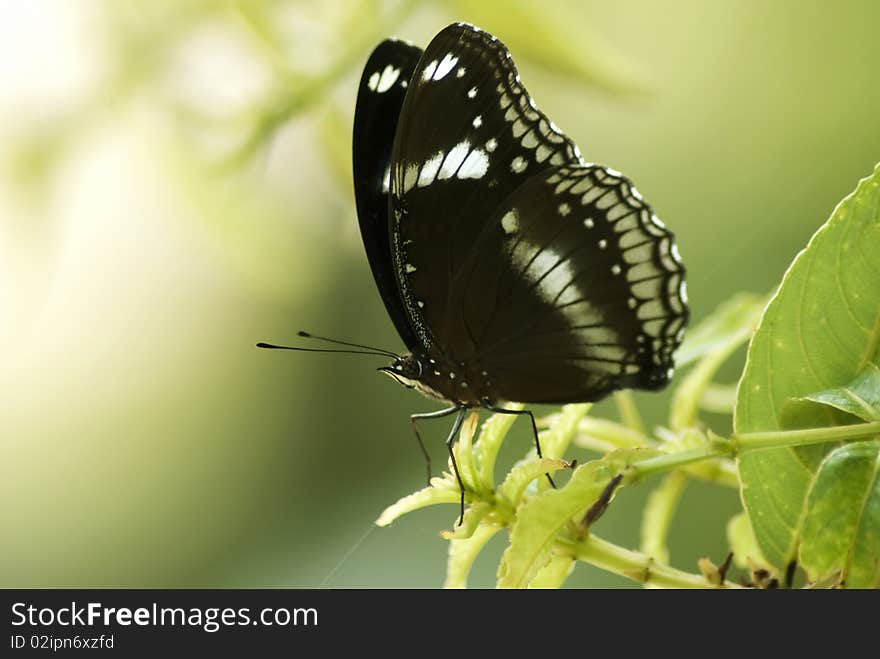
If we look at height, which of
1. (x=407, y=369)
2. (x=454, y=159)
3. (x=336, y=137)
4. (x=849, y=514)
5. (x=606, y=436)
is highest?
(x=336, y=137)

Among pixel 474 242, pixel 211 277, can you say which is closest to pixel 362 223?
pixel 474 242

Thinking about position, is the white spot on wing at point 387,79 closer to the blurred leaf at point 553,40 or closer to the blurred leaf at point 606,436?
the blurred leaf at point 553,40

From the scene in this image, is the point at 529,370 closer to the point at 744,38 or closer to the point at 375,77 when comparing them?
the point at 375,77

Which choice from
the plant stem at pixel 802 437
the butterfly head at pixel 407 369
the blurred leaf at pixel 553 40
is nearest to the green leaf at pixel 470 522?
the plant stem at pixel 802 437

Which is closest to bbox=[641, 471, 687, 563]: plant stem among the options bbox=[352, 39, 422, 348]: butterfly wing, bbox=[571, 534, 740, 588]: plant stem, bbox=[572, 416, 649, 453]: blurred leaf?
bbox=[572, 416, 649, 453]: blurred leaf

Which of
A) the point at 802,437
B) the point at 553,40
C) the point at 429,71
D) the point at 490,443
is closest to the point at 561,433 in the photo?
the point at 490,443

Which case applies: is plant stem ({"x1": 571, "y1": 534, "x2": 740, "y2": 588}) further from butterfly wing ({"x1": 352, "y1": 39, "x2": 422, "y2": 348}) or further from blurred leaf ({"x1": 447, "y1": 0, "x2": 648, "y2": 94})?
blurred leaf ({"x1": 447, "y1": 0, "x2": 648, "y2": 94})

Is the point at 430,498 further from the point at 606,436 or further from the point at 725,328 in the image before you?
the point at 725,328
